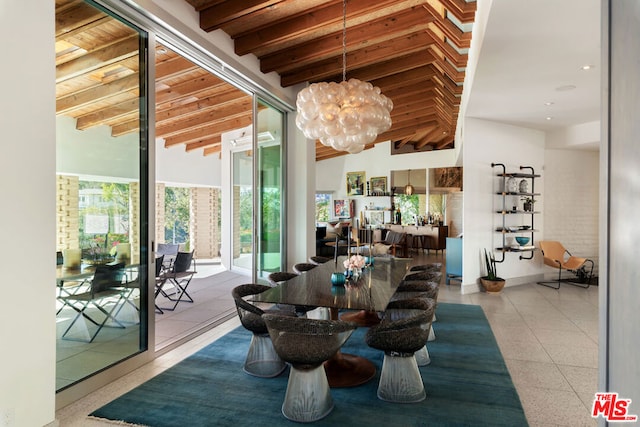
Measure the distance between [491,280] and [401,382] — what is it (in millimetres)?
4349

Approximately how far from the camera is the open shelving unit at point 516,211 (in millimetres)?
6836

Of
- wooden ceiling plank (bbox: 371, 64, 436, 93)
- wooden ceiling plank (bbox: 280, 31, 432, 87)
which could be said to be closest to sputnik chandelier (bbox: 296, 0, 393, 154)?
wooden ceiling plank (bbox: 280, 31, 432, 87)

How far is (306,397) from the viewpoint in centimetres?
251

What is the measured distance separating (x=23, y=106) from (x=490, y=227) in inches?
263

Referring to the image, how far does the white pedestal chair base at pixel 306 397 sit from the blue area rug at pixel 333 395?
0.06 meters

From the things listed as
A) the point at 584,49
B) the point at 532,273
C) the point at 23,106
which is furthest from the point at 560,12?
the point at 532,273

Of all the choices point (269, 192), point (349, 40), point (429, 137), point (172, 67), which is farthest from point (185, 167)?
point (429, 137)

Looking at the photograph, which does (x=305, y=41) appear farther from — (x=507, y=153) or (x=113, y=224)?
(x=507, y=153)

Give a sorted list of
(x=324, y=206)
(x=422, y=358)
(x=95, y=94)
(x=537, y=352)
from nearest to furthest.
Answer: (x=95, y=94)
(x=422, y=358)
(x=537, y=352)
(x=324, y=206)

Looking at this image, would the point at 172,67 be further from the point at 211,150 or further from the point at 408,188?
the point at 408,188

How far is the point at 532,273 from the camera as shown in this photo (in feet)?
24.1

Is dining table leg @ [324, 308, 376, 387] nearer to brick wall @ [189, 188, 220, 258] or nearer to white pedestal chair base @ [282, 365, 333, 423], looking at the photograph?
white pedestal chair base @ [282, 365, 333, 423]

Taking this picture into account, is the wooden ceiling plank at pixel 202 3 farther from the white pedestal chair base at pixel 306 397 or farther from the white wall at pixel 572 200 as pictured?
the white wall at pixel 572 200

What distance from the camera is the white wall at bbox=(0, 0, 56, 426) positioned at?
7.02 feet
